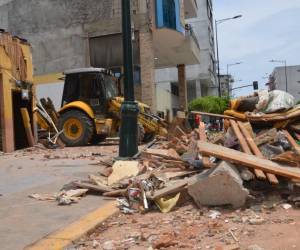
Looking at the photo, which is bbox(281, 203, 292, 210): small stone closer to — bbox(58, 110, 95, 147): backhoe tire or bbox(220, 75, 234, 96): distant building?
bbox(58, 110, 95, 147): backhoe tire

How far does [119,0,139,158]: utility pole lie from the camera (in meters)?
10.5

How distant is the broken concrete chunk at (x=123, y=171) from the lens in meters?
8.30

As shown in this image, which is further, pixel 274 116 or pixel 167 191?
pixel 274 116

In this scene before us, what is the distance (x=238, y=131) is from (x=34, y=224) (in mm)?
4536

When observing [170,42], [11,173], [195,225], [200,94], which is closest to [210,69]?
[200,94]

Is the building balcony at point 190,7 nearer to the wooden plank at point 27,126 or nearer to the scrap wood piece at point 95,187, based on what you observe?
the wooden plank at point 27,126

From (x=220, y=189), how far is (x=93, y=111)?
1380 cm

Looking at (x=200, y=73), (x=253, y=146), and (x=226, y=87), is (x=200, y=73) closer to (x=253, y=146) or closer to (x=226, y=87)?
(x=226, y=87)

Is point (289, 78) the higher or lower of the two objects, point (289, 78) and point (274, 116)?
the higher

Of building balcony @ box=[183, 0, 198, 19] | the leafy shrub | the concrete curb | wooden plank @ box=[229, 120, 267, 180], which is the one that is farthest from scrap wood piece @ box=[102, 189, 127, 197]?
the leafy shrub

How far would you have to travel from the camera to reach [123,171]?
857 cm

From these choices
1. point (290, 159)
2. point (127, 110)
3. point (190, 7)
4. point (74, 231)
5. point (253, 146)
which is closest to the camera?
point (74, 231)

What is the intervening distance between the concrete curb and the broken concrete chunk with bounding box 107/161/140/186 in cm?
151

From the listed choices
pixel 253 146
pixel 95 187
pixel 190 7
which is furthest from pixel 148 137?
pixel 190 7
